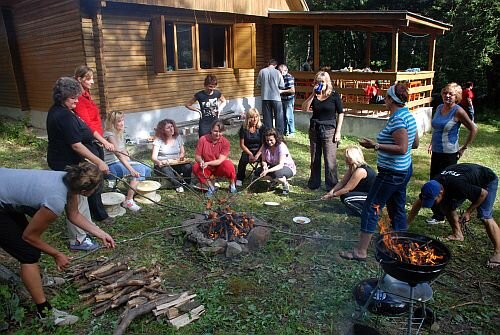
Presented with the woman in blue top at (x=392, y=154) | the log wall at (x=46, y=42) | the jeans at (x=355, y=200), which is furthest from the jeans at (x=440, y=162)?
the log wall at (x=46, y=42)

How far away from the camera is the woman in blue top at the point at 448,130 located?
185 inches

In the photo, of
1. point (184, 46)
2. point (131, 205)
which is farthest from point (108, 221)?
point (184, 46)

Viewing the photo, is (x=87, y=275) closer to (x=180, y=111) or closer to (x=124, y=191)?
(x=124, y=191)

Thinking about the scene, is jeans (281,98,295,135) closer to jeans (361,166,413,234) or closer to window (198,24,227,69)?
window (198,24,227,69)

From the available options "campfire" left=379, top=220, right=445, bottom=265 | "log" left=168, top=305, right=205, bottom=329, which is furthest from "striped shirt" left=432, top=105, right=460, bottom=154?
"log" left=168, top=305, right=205, bottom=329

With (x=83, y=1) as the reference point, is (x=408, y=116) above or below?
below

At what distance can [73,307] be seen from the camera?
3.32 meters

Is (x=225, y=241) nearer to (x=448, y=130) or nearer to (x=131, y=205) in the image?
(x=131, y=205)

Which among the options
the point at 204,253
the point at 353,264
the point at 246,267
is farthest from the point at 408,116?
the point at 204,253

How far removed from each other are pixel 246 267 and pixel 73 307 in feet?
5.12

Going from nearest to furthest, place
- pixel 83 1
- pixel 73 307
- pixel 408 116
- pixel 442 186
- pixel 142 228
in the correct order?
1. pixel 73 307
2. pixel 408 116
3. pixel 442 186
4. pixel 142 228
5. pixel 83 1

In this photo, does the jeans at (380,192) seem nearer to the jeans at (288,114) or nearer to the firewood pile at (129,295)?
the firewood pile at (129,295)

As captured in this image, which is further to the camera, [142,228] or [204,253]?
[142,228]

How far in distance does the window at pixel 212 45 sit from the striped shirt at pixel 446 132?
7444 millimetres
